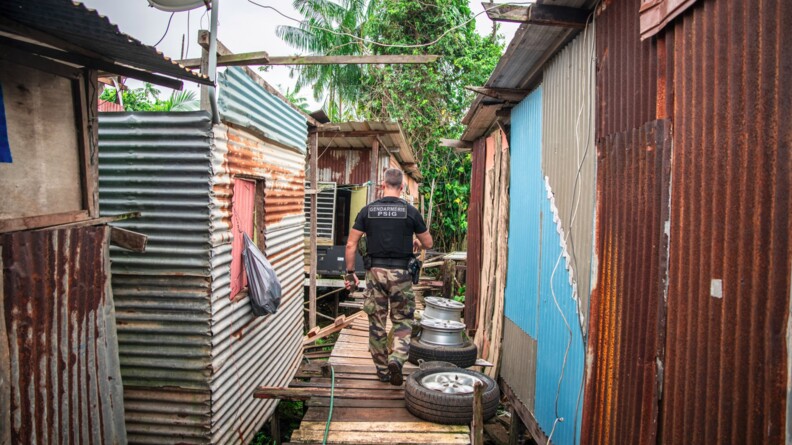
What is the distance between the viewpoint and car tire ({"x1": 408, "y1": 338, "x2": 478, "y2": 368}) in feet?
18.2

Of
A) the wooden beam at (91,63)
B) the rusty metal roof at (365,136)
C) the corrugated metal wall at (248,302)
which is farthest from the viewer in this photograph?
the rusty metal roof at (365,136)

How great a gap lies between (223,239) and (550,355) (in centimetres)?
335

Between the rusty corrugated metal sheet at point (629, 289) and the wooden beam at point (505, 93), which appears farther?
the wooden beam at point (505, 93)

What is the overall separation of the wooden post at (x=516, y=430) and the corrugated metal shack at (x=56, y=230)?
425 cm

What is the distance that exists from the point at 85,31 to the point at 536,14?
310 cm

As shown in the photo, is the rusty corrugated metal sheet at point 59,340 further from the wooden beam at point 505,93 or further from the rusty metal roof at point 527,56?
the wooden beam at point 505,93

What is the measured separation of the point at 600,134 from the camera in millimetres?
3582

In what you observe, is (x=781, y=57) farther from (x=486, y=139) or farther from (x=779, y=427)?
(x=486, y=139)

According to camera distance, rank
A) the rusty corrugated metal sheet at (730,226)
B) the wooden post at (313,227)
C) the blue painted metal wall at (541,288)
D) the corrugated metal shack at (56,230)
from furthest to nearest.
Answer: the wooden post at (313,227), the blue painted metal wall at (541,288), the corrugated metal shack at (56,230), the rusty corrugated metal sheet at (730,226)

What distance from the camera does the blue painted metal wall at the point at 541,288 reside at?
161 inches

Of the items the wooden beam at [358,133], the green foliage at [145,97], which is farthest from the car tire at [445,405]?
the green foliage at [145,97]

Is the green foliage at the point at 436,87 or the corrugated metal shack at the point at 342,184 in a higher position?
the green foliage at the point at 436,87

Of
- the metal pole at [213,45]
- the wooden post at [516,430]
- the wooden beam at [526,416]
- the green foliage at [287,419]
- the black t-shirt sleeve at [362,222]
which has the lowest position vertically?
the green foliage at [287,419]

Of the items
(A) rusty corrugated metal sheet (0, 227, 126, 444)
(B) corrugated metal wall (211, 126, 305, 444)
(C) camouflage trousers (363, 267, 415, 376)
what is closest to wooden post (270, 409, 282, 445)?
(B) corrugated metal wall (211, 126, 305, 444)
